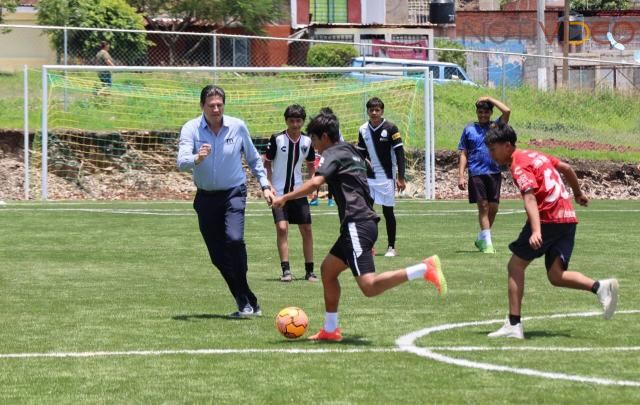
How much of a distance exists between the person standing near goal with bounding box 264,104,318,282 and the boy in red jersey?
15.1ft

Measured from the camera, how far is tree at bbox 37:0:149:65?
31.6m

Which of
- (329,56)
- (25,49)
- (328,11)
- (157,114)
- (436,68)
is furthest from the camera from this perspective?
(328,11)

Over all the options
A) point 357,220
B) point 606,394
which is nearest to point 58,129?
point 357,220

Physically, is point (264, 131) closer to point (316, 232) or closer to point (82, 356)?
point (316, 232)

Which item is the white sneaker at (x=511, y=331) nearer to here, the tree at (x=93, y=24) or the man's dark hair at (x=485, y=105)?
the man's dark hair at (x=485, y=105)

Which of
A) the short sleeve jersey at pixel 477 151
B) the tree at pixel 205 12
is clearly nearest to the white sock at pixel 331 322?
the short sleeve jersey at pixel 477 151

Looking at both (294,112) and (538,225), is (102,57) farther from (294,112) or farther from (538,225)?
(538,225)

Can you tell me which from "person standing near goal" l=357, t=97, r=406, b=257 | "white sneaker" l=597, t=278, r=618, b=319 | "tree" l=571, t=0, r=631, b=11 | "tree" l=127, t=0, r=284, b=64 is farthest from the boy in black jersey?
"tree" l=571, t=0, r=631, b=11

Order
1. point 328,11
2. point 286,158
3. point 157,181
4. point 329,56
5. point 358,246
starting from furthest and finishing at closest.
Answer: point 328,11 < point 329,56 < point 157,181 < point 286,158 < point 358,246

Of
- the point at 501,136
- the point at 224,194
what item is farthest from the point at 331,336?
the point at 224,194

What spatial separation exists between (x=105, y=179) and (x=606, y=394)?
77.7 feet

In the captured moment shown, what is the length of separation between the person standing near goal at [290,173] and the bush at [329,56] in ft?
72.2

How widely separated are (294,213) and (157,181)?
16.6 meters

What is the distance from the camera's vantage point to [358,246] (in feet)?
31.2
